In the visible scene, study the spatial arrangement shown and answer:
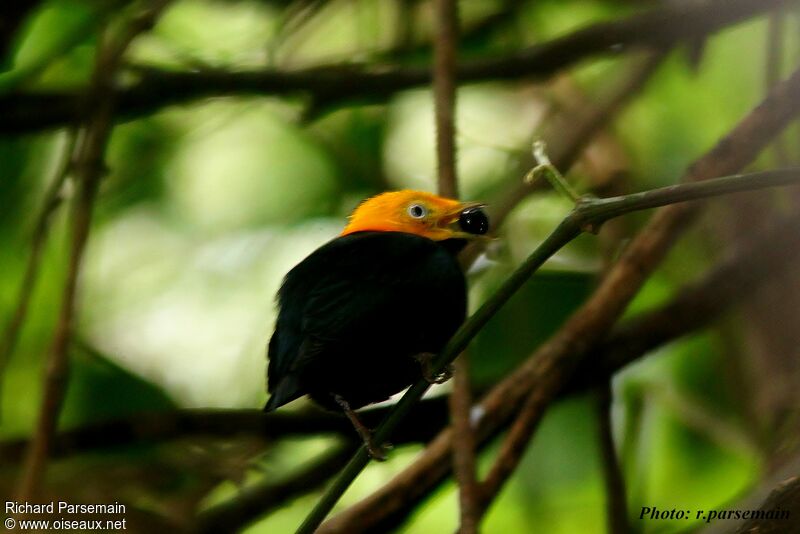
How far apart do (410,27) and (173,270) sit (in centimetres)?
141

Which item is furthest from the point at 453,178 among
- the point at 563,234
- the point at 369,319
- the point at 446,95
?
the point at 563,234

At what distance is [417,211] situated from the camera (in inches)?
90.8

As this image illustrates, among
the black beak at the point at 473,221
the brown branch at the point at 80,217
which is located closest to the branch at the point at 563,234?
the black beak at the point at 473,221

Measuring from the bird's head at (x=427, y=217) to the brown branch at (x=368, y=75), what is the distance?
111cm

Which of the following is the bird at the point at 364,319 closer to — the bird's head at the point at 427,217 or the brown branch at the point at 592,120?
the bird's head at the point at 427,217

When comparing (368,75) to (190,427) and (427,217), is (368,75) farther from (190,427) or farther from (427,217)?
(190,427)

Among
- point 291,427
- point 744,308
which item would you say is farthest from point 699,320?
point 291,427

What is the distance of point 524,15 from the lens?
13.8 feet

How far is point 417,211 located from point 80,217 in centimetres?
114

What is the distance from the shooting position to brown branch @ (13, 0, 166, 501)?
2.59 metres

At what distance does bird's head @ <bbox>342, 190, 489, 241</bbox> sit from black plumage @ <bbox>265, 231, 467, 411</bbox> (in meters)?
0.32

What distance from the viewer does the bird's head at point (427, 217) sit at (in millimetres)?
2271

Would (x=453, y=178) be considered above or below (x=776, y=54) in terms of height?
below

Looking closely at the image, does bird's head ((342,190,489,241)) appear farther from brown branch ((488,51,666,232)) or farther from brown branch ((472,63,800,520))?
brown branch ((488,51,666,232))
